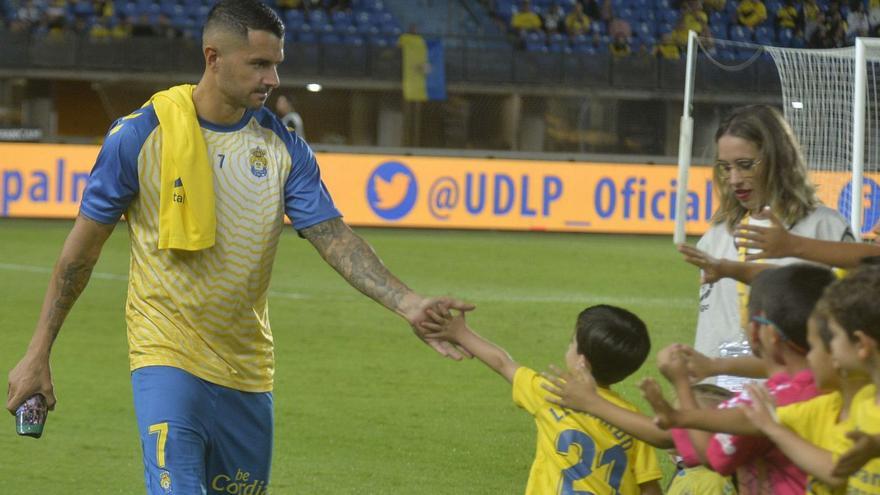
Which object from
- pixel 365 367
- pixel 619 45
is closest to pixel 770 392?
pixel 365 367

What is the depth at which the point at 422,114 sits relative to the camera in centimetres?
2705

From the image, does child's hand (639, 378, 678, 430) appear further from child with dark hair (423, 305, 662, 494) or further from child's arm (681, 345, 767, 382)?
child with dark hair (423, 305, 662, 494)

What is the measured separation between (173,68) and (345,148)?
4429 millimetres

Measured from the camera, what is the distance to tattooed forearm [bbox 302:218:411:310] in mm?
4836

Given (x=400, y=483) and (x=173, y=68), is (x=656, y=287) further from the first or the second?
(x=173, y=68)

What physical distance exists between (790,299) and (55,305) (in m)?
2.34

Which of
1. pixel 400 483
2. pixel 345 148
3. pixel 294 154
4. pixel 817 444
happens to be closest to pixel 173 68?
pixel 345 148

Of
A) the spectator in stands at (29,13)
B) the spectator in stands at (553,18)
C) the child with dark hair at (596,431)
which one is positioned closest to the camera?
the child with dark hair at (596,431)

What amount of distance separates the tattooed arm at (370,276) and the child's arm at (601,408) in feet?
2.38

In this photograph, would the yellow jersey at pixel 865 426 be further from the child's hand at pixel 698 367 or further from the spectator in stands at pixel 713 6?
the spectator in stands at pixel 713 6

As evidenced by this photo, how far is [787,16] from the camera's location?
99.1ft

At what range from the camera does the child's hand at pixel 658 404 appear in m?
3.53

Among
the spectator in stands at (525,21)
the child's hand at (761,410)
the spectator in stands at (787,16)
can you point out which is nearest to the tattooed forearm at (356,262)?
the child's hand at (761,410)

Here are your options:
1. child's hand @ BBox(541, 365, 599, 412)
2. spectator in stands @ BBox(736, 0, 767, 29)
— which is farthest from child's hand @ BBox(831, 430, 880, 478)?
spectator in stands @ BBox(736, 0, 767, 29)
